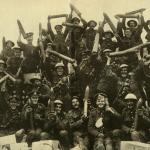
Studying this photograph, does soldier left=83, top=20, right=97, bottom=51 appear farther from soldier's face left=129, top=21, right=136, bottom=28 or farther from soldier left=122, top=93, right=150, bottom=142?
soldier left=122, top=93, right=150, bottom=142

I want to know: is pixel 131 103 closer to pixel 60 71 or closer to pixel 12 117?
pixel 60 71

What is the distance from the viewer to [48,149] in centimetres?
524

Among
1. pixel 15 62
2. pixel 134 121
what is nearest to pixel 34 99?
pixel 15 62

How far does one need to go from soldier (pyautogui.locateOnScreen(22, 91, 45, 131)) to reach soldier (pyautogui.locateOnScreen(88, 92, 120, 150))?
507 millimetres

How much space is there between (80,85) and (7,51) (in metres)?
1.00

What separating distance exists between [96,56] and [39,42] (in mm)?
707

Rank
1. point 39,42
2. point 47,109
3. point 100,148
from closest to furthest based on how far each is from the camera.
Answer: point 100,148
point 47,109
point 39,42

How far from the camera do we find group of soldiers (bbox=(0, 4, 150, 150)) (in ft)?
17.3

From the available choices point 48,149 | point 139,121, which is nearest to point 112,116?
point 139,121

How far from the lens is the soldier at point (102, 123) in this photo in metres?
5.20

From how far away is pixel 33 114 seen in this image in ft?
18.3

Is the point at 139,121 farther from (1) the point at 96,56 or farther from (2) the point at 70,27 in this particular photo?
(2) the point at 70,27

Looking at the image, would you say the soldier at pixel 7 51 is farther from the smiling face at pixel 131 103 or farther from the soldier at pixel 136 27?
the smiling face at pixel 131 103

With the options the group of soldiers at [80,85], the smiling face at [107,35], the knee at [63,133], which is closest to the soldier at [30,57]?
the group of soldiers at [80,85]
